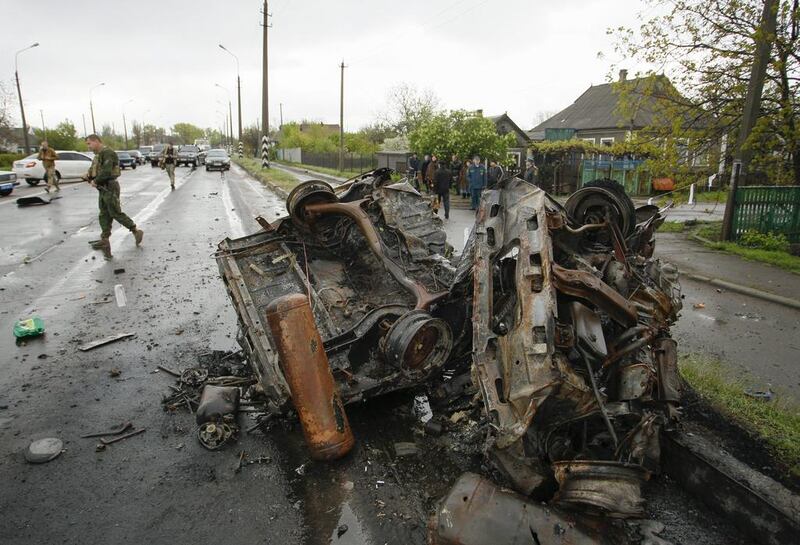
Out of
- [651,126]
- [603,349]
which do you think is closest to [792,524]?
[603,349]

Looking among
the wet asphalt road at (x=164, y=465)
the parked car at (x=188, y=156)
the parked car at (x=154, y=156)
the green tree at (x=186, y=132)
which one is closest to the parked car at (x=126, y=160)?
the parked car at (x=188, y=156)

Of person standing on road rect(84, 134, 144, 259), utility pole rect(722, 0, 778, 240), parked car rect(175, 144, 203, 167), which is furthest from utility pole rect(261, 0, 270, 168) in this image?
utility pole rect(722, 0, 778, 240)

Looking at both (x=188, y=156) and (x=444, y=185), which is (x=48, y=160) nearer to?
(x=444, y=185)

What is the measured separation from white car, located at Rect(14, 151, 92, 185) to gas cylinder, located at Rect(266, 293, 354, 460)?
23.4 meters

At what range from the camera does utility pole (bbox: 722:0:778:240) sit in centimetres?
872

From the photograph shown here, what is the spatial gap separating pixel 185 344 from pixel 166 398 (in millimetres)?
1162

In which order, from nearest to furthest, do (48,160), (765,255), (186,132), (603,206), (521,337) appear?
1. (521,337)
2. (603,206)
3. (765,255)
4. (48,160)
5. (186,132)

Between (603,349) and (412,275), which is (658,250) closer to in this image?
(412,275)

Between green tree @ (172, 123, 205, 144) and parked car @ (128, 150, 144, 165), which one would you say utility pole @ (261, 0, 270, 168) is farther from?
green tree @ (172, 123, 205, 144)

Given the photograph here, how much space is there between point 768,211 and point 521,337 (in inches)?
389

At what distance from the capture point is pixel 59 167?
23.7m

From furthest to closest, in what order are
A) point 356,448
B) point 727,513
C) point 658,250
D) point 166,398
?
point 658,250
point 166,398
point 356,448
point 727,513

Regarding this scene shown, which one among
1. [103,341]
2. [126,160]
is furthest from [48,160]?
[126,160]

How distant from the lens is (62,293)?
6645mm
